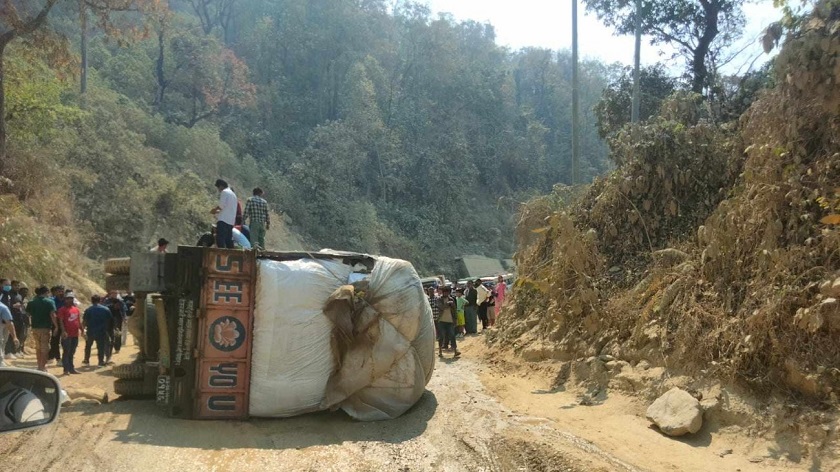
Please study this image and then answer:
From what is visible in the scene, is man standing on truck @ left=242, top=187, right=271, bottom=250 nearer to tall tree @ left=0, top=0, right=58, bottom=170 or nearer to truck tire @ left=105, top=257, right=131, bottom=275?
truck tire @ left=105, top=257, right=131, bottom=275

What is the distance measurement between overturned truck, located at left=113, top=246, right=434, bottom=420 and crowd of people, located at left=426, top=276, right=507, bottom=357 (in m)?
4.44

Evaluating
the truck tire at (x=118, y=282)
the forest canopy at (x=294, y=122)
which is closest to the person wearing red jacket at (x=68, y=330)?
the truck tire at (x=118, y=282)

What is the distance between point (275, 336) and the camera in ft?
21.6

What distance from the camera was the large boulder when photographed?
5.90 meters

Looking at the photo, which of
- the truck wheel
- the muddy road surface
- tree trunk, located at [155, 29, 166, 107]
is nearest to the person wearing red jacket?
the truck wheel

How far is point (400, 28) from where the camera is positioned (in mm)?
55250

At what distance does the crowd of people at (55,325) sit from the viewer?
9.20 meters

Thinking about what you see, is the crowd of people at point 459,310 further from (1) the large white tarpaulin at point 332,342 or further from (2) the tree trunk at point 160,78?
(2) the tree trunk at point 160,78

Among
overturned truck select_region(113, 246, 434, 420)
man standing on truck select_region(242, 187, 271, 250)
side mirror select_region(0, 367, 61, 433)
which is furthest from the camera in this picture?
man standing on truck select_region(242, 187, 271, 250)

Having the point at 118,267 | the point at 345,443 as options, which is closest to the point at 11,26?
the point at 118,267

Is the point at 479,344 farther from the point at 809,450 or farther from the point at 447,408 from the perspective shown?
the point at 809,450

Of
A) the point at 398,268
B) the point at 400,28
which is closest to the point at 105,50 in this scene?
the point at 400,28

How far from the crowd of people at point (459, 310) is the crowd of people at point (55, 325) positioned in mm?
5558

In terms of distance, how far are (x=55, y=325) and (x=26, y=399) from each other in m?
7.65
